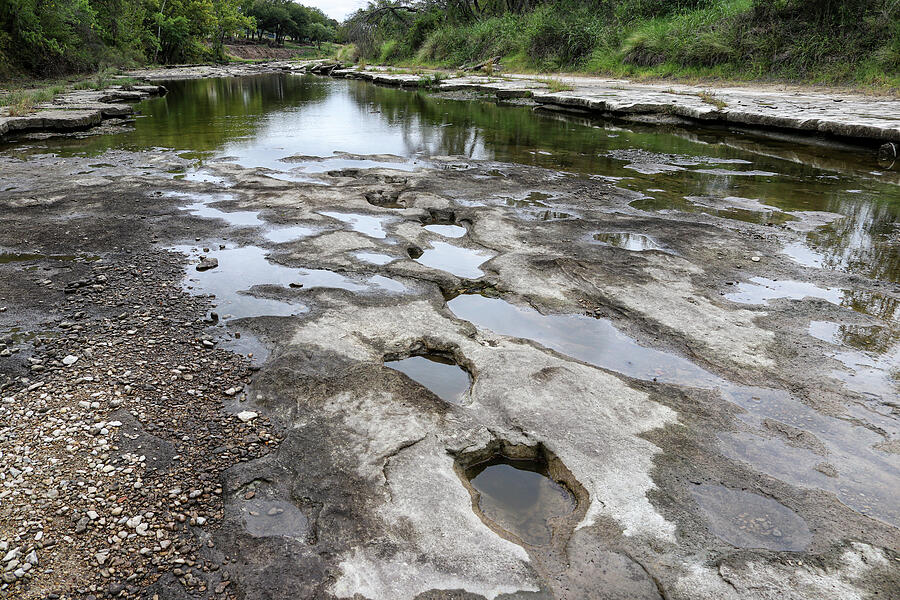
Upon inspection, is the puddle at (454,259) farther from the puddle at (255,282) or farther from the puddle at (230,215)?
the puddle at (230,215)

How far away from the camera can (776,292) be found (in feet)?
13.9

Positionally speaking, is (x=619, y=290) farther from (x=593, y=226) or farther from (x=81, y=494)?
(x=81, y=494)

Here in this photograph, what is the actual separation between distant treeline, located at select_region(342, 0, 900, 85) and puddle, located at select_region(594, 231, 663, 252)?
11787mm

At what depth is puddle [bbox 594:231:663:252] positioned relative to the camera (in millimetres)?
5113

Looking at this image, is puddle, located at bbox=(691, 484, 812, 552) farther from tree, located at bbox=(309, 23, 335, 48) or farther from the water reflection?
tree, located at bbox=(309, 23, 335, 48)

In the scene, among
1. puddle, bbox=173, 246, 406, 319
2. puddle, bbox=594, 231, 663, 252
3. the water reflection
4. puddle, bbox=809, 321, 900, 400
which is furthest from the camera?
the water reflection

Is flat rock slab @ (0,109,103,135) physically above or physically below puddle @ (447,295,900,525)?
above

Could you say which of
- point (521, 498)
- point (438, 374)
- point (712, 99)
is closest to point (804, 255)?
point (438, 374)

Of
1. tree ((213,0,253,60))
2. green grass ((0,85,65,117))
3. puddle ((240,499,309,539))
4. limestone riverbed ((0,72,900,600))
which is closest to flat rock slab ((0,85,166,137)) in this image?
green grass ((0,85,65,117))

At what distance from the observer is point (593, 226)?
5711 mm

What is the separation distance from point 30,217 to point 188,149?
180 inches

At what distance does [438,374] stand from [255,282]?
189 centimetres

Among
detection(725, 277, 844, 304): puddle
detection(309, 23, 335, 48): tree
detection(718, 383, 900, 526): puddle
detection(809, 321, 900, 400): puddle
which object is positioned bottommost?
detection(718, 383, 900, 526): puddle

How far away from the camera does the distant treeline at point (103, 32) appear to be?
69.7ft
